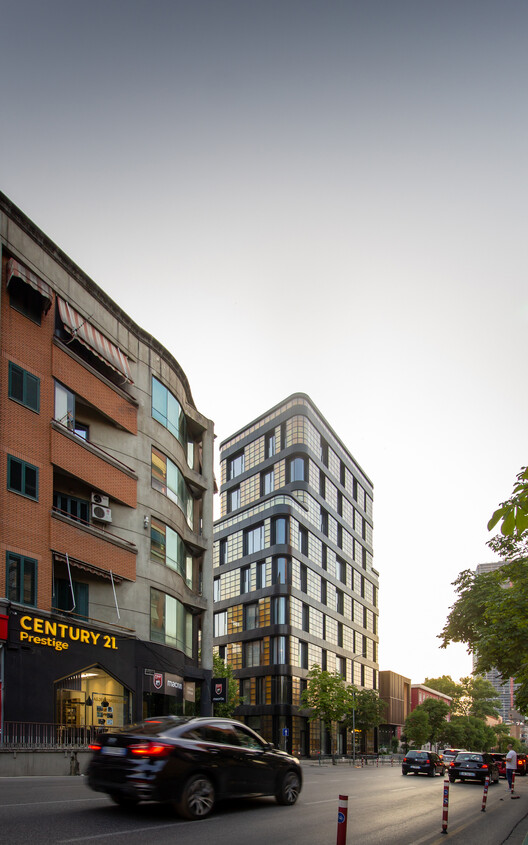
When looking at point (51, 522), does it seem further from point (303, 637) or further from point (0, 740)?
point (303, 637)

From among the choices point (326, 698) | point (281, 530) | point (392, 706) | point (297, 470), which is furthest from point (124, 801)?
point (392, 706)

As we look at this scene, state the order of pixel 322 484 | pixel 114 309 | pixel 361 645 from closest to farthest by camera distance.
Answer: pixel 114 309 < pixel 322 484 < pixel 361 645

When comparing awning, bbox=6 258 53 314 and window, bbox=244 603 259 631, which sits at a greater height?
awning, bbox=6 258 53 314

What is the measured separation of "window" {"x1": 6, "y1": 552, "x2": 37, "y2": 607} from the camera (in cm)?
2559

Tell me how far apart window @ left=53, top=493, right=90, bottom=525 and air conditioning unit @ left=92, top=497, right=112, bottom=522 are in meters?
0.45

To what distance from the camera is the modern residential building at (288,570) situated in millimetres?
73312

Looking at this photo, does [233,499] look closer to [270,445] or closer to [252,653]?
[270,445]

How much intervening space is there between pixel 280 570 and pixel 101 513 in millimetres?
45209

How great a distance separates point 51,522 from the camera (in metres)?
28.3

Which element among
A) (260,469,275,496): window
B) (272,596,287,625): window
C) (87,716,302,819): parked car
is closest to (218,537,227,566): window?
(260,469,275,496): window

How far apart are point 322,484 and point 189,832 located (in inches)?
3042

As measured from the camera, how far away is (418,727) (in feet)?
323

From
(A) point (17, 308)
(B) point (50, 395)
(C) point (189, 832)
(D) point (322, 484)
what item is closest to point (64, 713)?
(B) point (50, 395)

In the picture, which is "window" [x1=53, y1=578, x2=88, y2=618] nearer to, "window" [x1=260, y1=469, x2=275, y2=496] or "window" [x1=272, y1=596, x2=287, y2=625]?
"window" [x1=272, y1=596, x2=287, y2=625]
